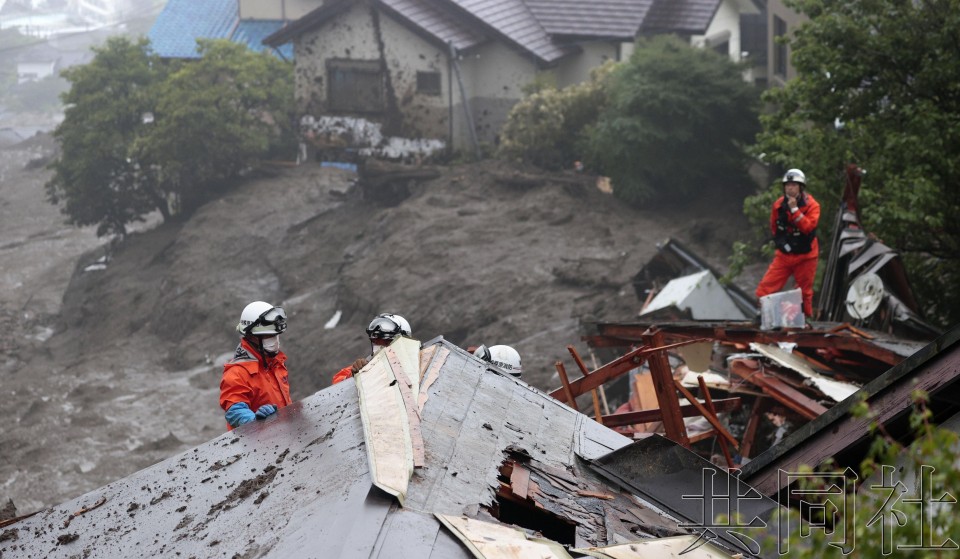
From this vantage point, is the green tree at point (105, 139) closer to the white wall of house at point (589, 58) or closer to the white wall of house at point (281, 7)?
the white wall of house at point (281, 7)

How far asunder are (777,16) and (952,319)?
50.1 feet

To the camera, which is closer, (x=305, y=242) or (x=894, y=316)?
(x=894, y=316)

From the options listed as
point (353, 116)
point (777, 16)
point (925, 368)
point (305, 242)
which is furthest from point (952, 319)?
point (353, 116)

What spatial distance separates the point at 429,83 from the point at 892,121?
61.9ft

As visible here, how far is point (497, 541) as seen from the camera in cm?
403

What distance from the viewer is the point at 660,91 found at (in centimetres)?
2416

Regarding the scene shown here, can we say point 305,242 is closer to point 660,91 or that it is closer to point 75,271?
point 75,271

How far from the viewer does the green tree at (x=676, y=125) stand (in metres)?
24.2

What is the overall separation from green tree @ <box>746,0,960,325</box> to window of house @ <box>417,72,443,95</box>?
1703 cm

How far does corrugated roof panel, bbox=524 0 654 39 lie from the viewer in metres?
31.0

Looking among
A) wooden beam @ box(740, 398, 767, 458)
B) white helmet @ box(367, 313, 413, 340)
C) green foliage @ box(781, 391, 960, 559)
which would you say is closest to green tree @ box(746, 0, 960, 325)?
wooden beam @ box(740, 398, 767, 458)

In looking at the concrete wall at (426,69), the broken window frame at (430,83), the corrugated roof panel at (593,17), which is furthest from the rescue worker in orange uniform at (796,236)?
the broken window frame at (430,83)

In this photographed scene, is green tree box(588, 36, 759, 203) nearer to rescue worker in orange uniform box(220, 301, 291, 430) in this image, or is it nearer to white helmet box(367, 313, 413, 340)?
white helmet box(367, 313, 413, 340)

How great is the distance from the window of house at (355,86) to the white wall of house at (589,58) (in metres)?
5.34
